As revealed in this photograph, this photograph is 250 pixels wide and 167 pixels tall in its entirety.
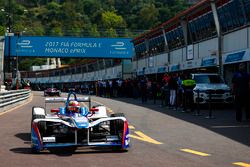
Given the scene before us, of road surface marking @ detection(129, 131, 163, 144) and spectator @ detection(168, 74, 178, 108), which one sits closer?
road surface marking @ detection(129, 131, 163, 144)

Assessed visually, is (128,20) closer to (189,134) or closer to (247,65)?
(247,65)

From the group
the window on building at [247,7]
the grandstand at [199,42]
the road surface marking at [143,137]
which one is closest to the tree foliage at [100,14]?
the grandstand at [199,42]

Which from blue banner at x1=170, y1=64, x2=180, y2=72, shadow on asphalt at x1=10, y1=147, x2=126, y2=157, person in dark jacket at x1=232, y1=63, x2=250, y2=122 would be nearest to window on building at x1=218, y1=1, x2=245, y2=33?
blue banner at x1=170, y1=64, x2=180, y2=72

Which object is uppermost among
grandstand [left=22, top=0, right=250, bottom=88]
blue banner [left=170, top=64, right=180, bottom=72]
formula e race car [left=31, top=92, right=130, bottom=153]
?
grandstand [left=22, top=0, right=250, bottom=88]

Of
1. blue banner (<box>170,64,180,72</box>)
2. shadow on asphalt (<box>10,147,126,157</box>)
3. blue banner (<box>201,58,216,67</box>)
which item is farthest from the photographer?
blue banner (<box>170,64,180,72</box>)

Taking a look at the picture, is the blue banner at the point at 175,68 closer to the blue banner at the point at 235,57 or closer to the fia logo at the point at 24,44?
the blue banner at the point at 235,57

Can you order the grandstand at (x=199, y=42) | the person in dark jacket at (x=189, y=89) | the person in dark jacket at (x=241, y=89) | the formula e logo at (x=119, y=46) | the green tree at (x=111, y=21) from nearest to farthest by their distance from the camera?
the person in dark jacket at (x=241, y=89), the person in dark jacket at (x=189, y=89), the grandstand at (x=199, y=42), the formula e logo at (x=119, y=46), the green tree at (x=111, y=21)

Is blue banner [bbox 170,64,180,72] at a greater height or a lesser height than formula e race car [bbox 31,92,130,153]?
greater

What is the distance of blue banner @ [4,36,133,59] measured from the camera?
174ft

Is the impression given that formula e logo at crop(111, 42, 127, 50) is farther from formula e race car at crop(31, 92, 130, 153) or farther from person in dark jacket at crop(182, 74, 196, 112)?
formula e race car at crop(31, 92, 130, 153)

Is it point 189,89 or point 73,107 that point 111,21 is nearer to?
point 189,89

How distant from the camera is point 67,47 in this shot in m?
53.9

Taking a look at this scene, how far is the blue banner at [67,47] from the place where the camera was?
2093 inches

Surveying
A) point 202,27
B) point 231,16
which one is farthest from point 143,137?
point 202,27
